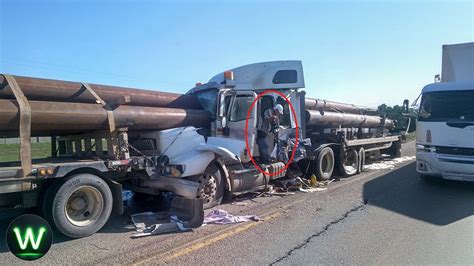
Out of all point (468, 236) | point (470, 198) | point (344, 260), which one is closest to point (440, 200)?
point (470, 198)

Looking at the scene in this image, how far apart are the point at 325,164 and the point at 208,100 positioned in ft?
15.5

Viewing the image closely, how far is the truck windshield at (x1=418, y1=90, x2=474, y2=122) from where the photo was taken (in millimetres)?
8945

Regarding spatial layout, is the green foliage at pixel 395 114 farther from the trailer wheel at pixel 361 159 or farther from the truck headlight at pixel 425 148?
the truck headlight at pixel 425 148

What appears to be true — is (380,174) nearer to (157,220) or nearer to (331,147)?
(331,147)

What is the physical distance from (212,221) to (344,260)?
2.43 m

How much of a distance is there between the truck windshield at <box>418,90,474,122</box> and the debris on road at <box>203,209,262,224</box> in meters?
5.98

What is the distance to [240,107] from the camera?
328 inches

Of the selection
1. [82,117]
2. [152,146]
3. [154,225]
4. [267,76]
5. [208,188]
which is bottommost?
[154,225]

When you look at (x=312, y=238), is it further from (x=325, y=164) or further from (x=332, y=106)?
(x=332, y=106)

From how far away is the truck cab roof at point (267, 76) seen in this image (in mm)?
9195

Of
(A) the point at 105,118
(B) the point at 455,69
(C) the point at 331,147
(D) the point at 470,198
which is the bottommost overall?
(D) the point at 470,198

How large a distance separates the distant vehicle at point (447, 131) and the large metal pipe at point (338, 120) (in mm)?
2666

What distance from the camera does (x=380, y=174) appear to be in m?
11.6

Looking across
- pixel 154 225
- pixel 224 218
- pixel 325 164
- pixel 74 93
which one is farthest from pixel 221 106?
pixel 325 164
